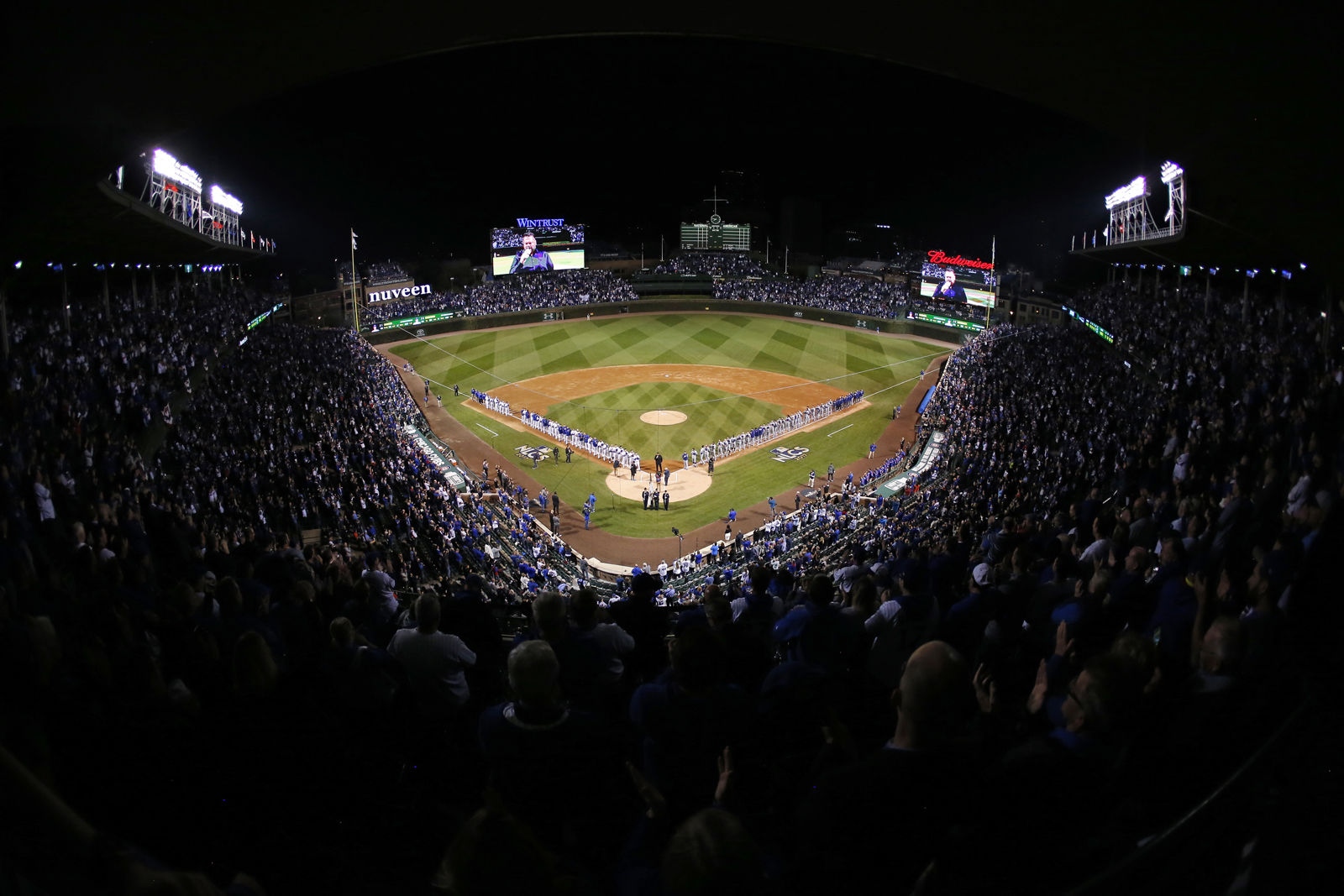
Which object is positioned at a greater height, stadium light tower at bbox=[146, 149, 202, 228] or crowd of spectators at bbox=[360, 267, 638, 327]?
stadium light tower at bbox=[146, 149, 202, 228]

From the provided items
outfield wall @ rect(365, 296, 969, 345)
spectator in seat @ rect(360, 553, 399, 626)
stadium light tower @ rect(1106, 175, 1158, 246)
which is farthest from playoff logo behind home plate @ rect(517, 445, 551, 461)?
stadium light tower @ rect(1106, 175, 1158, 246)

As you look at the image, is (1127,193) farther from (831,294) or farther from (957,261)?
(831,294)

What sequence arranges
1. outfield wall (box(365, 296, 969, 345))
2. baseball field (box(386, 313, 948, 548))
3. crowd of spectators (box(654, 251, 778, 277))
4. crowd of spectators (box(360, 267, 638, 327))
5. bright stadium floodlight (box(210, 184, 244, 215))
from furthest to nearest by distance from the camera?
1. crowd of spectators (box(654, 251, 778, 277))
2. crowd of spectators (box(360, 267, 638, 327))
3. outfield wall (box(365, 296, 969, 345))
4. bright stadium floodlight (box(210, 184, 244, 215))
5. baseball field (box(386, 313, 948, 548))

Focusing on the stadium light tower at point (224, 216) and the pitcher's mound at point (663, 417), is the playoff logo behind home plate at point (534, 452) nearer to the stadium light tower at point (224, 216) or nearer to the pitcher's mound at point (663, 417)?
the pitcher's mound at point (663, 417)

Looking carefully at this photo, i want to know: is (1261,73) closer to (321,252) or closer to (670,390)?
(670,390)

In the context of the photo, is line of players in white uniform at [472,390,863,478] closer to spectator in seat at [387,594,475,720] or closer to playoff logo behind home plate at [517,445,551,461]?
playoff logo behind home plate at [517,445,551,461]

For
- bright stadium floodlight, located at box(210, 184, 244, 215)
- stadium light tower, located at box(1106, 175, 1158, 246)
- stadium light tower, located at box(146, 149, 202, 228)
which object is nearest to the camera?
stadium light tower, located at box(146, 149, 202, 228)

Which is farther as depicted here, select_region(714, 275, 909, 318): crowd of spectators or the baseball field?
select_region(714, 275, 909, 318): crowd of spectators
